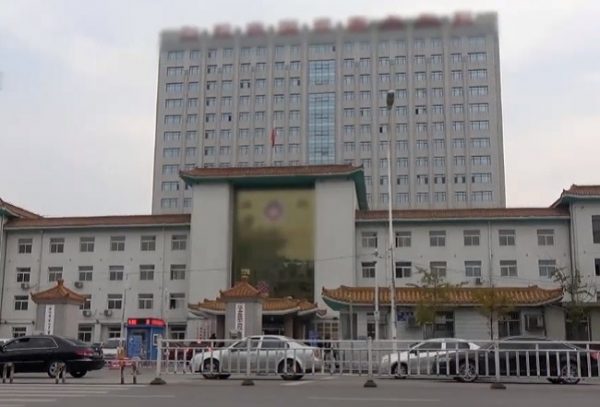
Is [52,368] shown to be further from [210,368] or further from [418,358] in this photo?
[418,358]

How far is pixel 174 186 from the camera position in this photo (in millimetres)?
84750

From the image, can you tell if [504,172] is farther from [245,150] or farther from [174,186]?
[174,186]

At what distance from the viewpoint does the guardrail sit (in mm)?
16672

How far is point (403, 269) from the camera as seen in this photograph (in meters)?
42.5

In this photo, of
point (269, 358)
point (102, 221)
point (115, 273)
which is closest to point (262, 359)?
point (269, 358)

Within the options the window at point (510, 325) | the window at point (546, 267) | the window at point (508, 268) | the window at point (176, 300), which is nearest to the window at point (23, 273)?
the window at point (176, 300)

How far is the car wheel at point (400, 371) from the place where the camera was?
1785 centimetres

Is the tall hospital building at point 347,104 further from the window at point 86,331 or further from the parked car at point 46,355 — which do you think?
the parked car at point 46,355

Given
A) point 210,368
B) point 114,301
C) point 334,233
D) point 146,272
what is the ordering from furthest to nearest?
point 146,272 → point 114,301 → point 334,233 → point 210,368

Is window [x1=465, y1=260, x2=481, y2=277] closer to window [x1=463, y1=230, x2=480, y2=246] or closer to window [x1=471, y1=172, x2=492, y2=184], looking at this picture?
window [x1=463, y1=230, x2=480, y2=246]

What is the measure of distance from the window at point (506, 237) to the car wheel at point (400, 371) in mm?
25898

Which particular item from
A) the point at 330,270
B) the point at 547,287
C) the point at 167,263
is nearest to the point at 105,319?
the point at 167,263

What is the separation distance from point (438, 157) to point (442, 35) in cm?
1466

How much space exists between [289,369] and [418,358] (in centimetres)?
321
